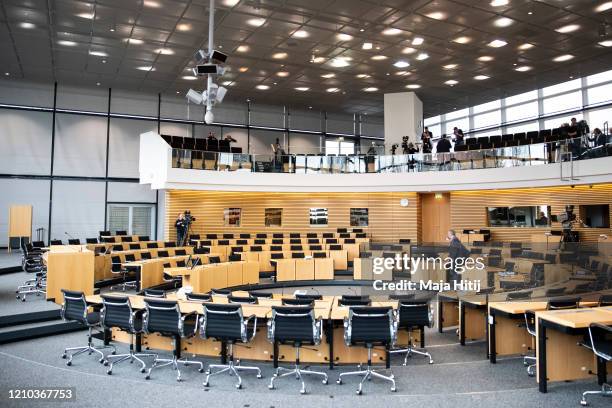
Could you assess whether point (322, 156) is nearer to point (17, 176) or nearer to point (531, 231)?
point (531, 231)

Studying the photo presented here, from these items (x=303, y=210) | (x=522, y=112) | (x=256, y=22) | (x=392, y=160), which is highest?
(x=256, y=22)

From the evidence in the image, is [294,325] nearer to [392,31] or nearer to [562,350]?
[562,350]

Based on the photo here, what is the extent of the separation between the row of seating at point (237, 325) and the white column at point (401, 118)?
587 inches

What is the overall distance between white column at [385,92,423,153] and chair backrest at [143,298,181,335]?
52.0 feet

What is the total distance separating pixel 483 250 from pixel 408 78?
10.0m

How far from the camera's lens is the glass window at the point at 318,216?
67.7ft

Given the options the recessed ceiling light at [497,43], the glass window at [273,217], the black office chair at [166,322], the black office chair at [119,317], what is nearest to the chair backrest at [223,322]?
the black office chair at [166,322]

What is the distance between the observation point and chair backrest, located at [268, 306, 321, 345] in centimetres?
563

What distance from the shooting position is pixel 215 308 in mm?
5801

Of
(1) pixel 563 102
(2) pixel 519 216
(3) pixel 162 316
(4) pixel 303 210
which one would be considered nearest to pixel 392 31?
(4) pixel 303 210

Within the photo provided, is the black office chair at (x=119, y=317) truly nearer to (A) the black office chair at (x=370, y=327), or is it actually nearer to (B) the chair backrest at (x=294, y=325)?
(B) the chair backrest at (x=294, y=325)

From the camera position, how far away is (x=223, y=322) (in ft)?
19.0

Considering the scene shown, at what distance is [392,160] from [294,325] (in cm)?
1363

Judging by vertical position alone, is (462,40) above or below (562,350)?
above
